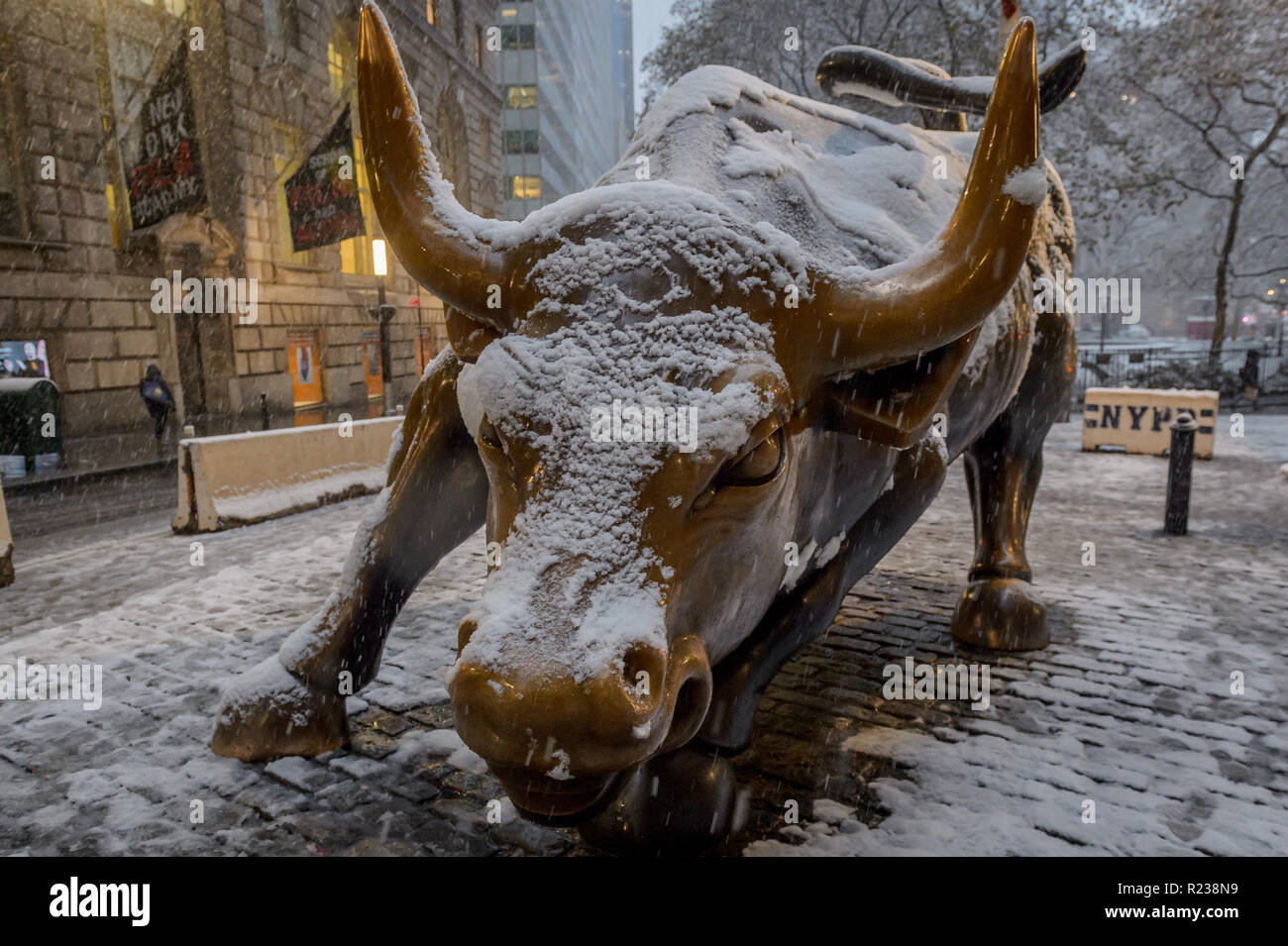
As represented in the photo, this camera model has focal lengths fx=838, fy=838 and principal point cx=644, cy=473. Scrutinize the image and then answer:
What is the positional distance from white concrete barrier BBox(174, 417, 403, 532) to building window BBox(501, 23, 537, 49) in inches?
2117

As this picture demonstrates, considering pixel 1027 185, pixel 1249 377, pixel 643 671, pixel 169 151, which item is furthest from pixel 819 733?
pixel 1249 377

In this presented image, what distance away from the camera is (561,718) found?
1.80 m

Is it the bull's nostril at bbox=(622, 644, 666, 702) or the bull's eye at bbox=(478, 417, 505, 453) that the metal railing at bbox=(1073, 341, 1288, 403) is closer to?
the bull's eye at bbox=(478, 417, 505, 453)

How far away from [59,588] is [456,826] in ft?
16.5

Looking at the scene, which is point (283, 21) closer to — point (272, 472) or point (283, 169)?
point (283, 169)

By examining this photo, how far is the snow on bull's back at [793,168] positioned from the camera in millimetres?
3074

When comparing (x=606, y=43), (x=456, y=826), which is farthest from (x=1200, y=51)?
(x=606, y=43)

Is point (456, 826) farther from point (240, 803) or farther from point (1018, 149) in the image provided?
point (1018, 149)

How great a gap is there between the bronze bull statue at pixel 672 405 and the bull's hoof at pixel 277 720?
0.02m

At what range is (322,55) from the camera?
23344 millimetres

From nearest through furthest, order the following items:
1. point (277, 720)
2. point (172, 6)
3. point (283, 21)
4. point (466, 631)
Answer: point (466, 631) < point (277, 720) < point (172, 6) < point (283, 21)

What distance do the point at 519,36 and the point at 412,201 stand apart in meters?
61.5

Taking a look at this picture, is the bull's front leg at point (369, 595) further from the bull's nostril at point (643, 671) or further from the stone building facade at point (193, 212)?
the stone building facade at point (193, 212)
